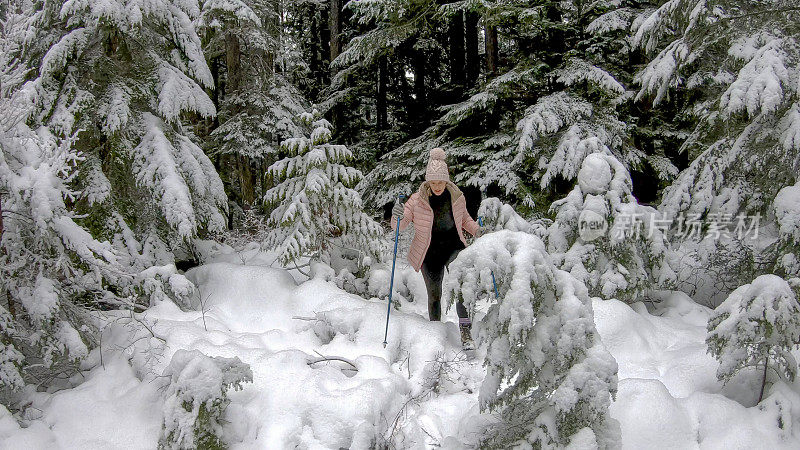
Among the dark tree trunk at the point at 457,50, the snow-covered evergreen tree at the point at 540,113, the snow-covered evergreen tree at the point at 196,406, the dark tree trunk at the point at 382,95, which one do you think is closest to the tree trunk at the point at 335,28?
the dark tree trunk at the point at 382,95

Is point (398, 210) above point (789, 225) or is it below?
above

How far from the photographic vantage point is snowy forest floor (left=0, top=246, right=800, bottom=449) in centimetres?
354

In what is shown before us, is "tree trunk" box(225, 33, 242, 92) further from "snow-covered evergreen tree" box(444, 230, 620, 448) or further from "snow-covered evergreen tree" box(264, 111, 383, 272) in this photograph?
"snow-covered evergreen tree" box(444, 230, 620, 448)

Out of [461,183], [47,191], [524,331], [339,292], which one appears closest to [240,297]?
[339,292]

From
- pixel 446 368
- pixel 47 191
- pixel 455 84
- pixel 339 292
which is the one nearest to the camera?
pixel 47 191

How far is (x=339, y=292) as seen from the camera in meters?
6.11

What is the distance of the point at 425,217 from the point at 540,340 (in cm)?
265

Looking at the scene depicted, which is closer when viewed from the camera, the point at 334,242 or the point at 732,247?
the point at 732,247

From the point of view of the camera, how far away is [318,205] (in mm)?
6488

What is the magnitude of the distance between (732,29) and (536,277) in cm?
583

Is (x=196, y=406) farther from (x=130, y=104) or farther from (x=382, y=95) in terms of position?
(x=382, y=95)

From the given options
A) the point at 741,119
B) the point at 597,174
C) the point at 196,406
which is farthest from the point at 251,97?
the point at 741,119

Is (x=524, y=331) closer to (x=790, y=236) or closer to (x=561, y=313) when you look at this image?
(x=561, y=313)

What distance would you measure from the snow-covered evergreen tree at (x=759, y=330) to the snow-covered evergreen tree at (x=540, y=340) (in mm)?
1524
